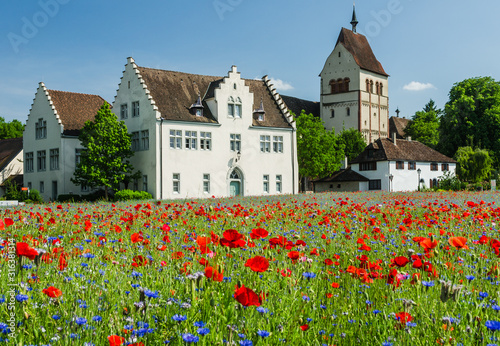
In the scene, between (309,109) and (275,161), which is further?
(309,109)

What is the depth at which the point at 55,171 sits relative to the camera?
44.4 meters

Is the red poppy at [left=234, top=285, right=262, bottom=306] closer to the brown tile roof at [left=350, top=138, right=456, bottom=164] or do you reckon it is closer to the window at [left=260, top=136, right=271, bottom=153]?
the window at [left=260, top=136, right=271, bottom=153]

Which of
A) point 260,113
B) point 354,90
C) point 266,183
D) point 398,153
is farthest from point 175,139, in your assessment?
point 354,90

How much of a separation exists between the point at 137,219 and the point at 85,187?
3432 centimetres

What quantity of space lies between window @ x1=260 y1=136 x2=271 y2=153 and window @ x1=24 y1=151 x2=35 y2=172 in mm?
23262

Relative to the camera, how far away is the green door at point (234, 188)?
45.3 meters

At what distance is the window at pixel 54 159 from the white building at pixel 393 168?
1572 inches

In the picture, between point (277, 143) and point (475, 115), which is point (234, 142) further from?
point (475, 115)

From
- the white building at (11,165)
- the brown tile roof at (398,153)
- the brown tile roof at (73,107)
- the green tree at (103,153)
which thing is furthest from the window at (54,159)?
the brown tile roof at (398,153)

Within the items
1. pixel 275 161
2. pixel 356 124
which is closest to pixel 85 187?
pixel 275 161

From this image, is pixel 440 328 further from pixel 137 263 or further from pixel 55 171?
pixel 55 171

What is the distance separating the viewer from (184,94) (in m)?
44.5

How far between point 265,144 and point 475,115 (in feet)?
131

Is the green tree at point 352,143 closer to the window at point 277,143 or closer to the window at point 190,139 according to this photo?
the window at point 277,143
